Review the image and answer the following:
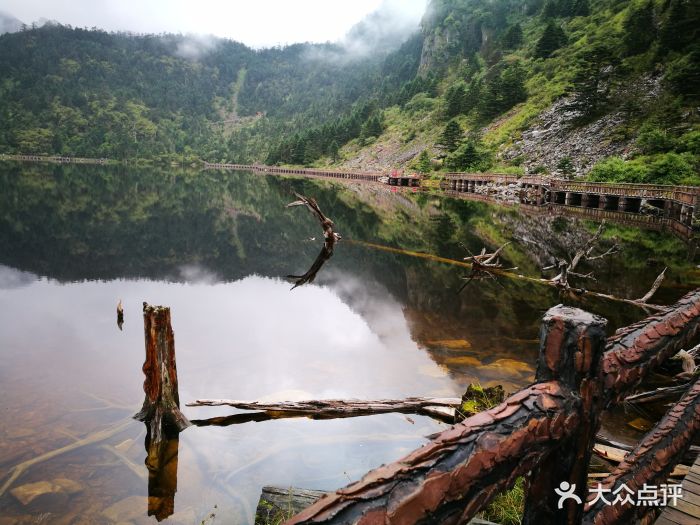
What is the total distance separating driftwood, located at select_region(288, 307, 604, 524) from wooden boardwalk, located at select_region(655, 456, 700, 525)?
7.93 ft

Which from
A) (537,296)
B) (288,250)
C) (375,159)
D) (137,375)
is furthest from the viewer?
(375,159)

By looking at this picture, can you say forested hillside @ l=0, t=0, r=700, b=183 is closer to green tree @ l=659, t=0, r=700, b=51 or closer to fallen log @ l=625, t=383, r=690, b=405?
green tree @ l=659, t=0, r=700, b=51

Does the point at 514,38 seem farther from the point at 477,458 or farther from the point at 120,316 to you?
the point at 477,458

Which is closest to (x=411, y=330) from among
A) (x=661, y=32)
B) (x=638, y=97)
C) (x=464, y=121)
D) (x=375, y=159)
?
(x=638, y=97)

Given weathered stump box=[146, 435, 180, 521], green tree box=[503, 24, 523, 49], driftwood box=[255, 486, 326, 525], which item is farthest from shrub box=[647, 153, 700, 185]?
green tree box=[503, 24, 523, 49]

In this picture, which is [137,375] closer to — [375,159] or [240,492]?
[240,492]

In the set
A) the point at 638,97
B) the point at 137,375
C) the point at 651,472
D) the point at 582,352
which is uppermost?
the point at 638,97

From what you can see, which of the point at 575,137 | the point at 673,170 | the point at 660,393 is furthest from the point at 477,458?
the point at 575,137

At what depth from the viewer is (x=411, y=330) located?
1238 centimetres

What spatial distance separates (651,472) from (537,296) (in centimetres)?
1324

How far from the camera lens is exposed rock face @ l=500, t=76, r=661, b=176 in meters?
48.9

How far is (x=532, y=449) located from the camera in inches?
61.1

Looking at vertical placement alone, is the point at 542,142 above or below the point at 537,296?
above

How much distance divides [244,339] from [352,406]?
17.1 ft
